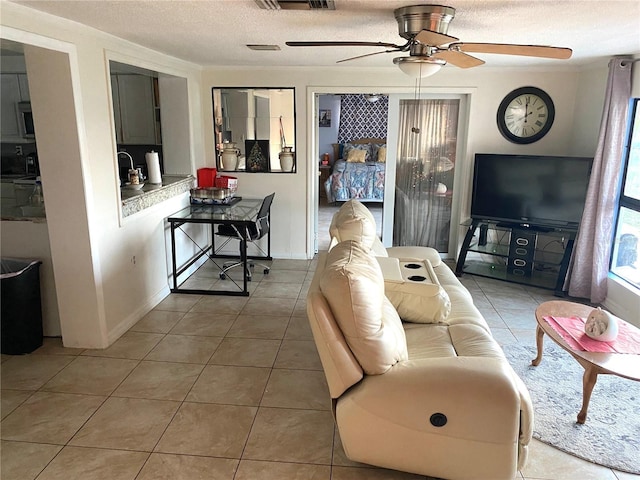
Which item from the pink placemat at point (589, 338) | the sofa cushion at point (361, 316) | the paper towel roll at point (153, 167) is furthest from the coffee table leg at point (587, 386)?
the paper towel roll at point (153, 167)

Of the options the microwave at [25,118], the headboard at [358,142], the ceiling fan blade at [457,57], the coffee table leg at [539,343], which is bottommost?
the coffee table leg at [539,343]

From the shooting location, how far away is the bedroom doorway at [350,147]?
28.1ft

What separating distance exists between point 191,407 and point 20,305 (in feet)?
4.91

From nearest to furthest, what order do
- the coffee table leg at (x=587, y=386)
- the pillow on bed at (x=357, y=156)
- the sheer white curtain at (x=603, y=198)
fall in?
1. the coffee table leg at (x=587, y=386)
2. the sheer white curtain at (x=603, y=198)
3. the pillow on bed at (x=357, y=156)

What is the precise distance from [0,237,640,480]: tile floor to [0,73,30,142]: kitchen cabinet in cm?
298

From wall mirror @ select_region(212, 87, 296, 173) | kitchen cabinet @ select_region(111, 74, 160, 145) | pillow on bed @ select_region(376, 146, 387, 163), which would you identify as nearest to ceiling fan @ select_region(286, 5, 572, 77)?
wall mirror @ select_region(212, 87, 296, 173)

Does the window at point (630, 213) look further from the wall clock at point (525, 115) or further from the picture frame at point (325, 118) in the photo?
the picture frame at point (325, 118)

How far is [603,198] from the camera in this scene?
399cm

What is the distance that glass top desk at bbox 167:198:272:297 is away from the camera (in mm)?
4215

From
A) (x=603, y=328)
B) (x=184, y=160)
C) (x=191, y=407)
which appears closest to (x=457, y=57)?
(x=603, y=328)

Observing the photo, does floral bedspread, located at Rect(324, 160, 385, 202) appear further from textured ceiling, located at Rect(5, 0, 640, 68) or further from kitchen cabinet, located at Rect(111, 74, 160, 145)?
textured ceiling, located at Rect(5, 0, 640, 68)

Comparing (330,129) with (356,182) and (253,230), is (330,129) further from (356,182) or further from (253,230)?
(253,230)

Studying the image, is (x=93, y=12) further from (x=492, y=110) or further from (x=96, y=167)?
(x=492, y=110)

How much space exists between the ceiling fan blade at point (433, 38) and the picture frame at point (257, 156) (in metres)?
3.38
